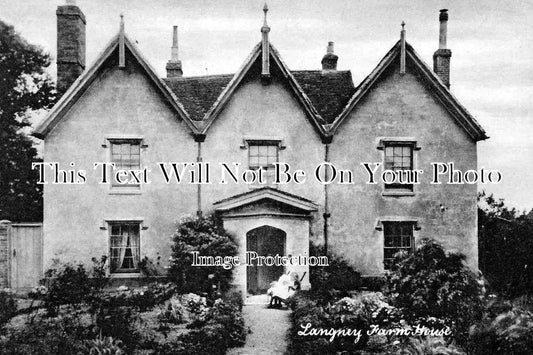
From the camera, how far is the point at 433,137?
712 inches

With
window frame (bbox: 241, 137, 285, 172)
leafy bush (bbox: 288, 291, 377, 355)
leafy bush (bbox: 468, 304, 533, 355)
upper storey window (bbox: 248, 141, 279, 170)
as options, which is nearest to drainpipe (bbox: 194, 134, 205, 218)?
window frame (bbox: 241, 137, 285, 172)

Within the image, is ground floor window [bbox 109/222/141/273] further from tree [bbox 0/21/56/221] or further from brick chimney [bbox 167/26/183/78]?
brick chimney [bbox 167/26/183/78]

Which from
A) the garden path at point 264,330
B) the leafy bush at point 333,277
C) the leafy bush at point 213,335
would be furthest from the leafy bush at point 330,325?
the leafy bush at point 333,277

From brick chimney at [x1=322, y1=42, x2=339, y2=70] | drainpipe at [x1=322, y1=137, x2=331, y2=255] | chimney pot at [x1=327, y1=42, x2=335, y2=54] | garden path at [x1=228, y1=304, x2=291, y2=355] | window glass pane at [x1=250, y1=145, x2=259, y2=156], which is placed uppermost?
chimney pot at [x1=327, y1=42, x2=335, y2=54]

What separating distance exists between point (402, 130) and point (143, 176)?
8.57 meters

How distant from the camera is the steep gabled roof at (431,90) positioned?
17.8 m

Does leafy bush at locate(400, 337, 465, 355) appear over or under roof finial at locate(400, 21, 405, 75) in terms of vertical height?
under

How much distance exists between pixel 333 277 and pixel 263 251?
7.58ft

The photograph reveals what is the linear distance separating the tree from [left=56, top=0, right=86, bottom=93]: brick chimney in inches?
64.0

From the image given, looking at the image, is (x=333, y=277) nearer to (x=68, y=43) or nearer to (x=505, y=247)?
(x=505, y=247)

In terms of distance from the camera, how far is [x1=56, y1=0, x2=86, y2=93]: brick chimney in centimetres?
1805

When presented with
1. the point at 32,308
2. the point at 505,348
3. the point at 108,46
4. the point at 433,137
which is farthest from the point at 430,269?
the point at 108,46

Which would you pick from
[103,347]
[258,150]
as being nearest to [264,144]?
[258,150]

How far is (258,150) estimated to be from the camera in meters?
17.9
